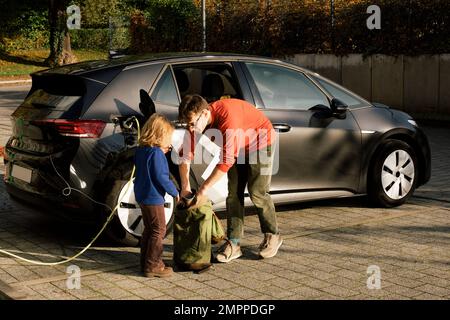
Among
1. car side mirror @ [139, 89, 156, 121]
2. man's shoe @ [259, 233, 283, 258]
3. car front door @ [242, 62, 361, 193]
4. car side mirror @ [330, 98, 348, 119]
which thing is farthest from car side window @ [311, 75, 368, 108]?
man's shoe @ [259, 233, 283, 258]

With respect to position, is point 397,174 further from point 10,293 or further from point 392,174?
point 10,293

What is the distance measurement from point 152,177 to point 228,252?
38.6 inches

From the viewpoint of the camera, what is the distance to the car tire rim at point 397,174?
8.11m

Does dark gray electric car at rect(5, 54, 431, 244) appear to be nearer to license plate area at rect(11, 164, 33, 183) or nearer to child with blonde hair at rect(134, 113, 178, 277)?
license plate area at rect(11, 164, 33, 183)

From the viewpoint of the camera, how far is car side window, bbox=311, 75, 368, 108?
25.8 feet

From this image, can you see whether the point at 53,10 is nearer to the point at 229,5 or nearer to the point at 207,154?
the point at 229,5

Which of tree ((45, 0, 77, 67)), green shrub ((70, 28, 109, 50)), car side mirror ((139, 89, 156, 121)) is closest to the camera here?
car side mirror ((139, 89, 156, 121))

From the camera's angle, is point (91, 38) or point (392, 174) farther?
point (91, 38)

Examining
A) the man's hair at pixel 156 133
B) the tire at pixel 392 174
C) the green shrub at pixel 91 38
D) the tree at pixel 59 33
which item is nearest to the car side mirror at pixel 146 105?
the man's hair at pixel 156 133

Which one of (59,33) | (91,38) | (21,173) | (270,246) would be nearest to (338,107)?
(270,246)

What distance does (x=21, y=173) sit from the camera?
22.4ft

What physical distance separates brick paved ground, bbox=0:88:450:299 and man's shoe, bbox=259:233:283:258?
0.23 feet

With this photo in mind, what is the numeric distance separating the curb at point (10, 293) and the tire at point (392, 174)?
162 inches

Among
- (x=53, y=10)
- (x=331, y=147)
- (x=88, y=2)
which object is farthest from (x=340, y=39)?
(x=88, y=2)
